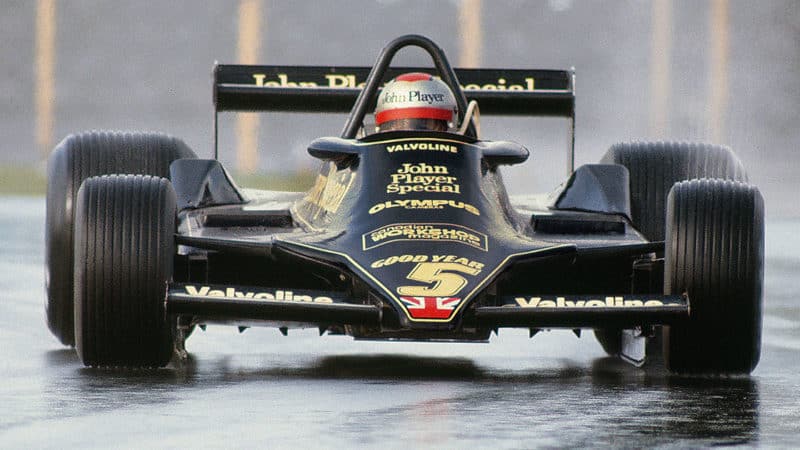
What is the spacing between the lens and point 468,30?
43312 millimetres

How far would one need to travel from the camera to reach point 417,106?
9719 mm

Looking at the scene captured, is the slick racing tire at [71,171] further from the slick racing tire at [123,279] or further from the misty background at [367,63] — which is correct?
the misty background at [367,63]

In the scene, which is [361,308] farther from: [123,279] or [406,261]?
[123,279]

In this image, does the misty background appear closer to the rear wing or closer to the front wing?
the rear wing

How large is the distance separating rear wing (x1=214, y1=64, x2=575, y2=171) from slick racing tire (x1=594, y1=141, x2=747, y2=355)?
1.46ft

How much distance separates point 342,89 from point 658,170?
200cm

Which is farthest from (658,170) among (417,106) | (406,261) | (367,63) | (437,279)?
(367,63)

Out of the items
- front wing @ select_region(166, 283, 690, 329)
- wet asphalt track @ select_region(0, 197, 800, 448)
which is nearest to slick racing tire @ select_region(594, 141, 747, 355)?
wet asphalt track @ select_region(0, 197, 800, 448)

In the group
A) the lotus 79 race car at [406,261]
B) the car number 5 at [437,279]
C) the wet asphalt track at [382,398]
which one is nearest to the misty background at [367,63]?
the wet asphalt track at [382,398]

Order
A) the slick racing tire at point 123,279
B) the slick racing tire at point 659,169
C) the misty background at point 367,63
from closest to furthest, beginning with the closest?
the slick racing tire at point 123,279
the slick racing tire at point 659,169
the misty background at point 367,63

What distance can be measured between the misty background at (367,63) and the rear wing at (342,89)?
27.4 m

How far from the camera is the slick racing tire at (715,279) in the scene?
26.6ft

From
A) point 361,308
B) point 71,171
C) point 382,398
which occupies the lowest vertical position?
point 382,398

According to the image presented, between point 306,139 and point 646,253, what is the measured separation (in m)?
34.0
